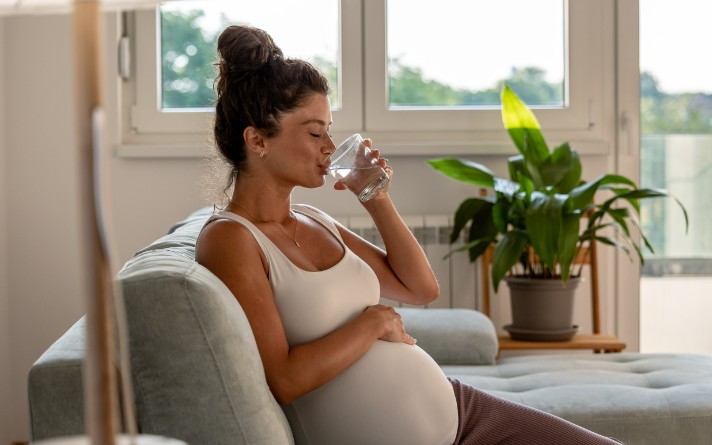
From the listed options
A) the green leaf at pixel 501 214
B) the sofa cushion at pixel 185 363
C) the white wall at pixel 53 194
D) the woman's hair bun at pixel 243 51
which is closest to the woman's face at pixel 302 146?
the woman's hair bun at pixel 243 51

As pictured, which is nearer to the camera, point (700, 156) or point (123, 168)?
point (123, 168)

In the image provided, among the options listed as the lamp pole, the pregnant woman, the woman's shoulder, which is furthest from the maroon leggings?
the lamp pole

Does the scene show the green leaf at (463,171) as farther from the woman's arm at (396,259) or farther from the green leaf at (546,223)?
the woman's arm at (396,259)

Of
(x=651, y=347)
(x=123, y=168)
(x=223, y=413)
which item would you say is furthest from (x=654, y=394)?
(x=123, y=168)

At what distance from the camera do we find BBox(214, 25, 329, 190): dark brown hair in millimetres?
1638

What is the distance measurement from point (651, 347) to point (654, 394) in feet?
5.58

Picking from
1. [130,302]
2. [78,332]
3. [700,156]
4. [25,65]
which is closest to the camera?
[130,302]

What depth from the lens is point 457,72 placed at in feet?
12.2

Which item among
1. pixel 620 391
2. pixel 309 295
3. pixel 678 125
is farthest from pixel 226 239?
pixel 678 125

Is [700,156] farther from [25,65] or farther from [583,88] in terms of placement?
[25,65]

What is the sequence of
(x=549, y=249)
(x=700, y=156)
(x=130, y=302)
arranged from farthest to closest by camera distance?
(x=700, y=156) → (x=549, y=249) → (x=130, y=302)

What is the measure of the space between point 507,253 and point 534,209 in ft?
0.58

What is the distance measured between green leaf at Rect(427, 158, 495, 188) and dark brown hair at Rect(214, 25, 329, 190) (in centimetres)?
165

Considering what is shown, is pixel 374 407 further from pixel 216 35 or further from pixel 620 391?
pixel 216 35
